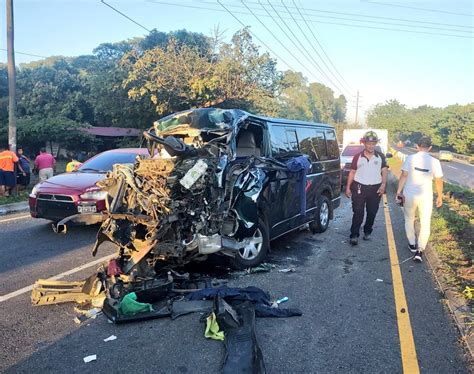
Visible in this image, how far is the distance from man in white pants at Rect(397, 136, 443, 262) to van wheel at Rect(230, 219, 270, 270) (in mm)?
2346

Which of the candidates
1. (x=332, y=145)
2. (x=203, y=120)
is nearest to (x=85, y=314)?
(x=203, y=120)

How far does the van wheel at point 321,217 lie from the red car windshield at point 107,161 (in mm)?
3915

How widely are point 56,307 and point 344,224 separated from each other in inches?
258

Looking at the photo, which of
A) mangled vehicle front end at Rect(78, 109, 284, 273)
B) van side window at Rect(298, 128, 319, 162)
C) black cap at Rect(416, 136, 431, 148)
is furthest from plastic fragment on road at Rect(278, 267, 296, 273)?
black cap at Rect(416, 136, 431, 148)

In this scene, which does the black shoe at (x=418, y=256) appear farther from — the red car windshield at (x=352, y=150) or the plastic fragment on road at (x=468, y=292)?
the red car windshield at (x=352, y=150)

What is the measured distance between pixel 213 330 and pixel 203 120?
310 centimetres

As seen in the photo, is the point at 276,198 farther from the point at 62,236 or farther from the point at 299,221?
the point at 62,236

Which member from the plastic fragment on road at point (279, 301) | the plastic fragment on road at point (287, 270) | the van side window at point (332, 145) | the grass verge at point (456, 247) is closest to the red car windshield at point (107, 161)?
the van side window at point (332, 145)

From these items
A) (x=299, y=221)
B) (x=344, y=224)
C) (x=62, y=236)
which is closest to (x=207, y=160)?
(x=299, y=221)

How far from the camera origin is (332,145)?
29.1 ft

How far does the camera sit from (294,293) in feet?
16.1

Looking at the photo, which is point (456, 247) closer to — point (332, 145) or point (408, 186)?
point (408, 186)

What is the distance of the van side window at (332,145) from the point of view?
28.4 feet

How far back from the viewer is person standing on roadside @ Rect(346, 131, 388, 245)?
728cm
